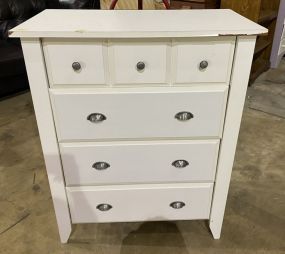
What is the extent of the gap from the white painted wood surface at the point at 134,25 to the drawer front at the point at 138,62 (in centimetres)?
5

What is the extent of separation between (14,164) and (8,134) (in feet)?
1.37

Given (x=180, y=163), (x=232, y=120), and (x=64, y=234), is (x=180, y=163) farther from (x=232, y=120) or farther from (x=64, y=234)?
(x=64, y=234)

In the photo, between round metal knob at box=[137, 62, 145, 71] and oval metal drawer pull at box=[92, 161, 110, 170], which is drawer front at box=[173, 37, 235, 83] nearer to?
round metal knob at box=[137, 62, 145, 71]

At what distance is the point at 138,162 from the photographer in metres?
1.16

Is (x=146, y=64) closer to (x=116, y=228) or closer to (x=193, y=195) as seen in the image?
(x=193, y=195)

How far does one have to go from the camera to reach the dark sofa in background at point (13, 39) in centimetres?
255

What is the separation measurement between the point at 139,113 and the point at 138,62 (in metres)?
0.18

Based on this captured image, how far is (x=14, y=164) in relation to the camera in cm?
190

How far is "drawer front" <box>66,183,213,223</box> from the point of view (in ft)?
4.01

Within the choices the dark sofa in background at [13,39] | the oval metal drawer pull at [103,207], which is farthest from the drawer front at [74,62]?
the dark sofa in background at [13,39]

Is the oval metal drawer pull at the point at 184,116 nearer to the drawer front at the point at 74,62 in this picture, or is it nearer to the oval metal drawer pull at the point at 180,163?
the oval metal drawer pull at the point at 180,163

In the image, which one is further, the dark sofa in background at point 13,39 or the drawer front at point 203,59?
the dark sofa in background at point 13,39

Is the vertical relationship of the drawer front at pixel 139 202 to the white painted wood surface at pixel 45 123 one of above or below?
below

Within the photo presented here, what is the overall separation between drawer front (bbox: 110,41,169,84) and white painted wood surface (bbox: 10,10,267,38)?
5cm
